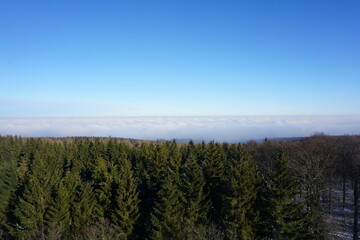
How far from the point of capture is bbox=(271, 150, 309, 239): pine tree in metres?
22.0

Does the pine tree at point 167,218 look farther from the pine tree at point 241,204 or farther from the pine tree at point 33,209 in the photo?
the pine tree at point 33,209

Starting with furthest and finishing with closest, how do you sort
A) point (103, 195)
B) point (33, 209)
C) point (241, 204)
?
point (103, 195) < point (33, 209) < point (241, 204)

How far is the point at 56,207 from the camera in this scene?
29984 millimetres

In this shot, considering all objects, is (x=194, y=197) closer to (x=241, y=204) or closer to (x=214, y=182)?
(x=214, y=182)

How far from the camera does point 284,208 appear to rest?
73.8ft

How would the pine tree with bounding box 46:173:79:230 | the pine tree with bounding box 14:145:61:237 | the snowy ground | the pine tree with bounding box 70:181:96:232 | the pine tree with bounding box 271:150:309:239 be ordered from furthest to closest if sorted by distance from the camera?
the pine tree with bounding box 70:181:96:232 → the pine tree with bounding box 14:145:61:237 → the snowy ground → the pine tree with bounding box 46:173:79:230 → the pine tree with bounding box 271:150:309:239

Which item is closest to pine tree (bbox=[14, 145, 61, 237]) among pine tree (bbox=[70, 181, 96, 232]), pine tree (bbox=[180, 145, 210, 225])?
pine tree (bbox=[70, 181, 96, 232])

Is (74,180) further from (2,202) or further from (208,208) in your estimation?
(208,208)

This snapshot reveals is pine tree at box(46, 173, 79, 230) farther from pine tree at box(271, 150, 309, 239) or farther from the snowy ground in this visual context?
the snowy ground

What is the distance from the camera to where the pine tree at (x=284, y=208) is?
22031 mm

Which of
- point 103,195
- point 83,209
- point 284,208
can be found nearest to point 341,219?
point 284,208

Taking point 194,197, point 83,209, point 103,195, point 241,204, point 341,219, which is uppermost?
point 241,204

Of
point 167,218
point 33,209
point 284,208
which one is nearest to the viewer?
point 284,208

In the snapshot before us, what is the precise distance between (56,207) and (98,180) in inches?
260
